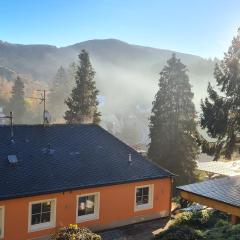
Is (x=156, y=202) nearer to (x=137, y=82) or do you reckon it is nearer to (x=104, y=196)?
(x=104, y=196)

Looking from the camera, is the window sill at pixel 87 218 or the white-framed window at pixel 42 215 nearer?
the white-framed window at pixel 42 215

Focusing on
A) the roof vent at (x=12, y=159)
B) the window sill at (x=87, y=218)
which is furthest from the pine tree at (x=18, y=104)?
the window sill at (x=87, y=218)

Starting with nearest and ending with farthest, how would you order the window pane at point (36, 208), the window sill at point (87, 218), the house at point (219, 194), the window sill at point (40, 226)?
1. the house at point (219, 194)
2. the window sill at point (40, 226)
3. the window pane at point (36, 208)
4. the window sill at point (87, 218)

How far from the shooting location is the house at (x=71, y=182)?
16.1m

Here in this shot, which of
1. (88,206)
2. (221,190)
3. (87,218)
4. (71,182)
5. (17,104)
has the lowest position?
(87,218)

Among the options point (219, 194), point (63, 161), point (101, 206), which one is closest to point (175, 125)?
point (101, 206)

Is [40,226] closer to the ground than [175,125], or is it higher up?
closer to the ground

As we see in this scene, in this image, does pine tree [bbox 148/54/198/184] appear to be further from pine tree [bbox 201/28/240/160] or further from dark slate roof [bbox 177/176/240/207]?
dark slate roof [bbox 177/176/240/207]

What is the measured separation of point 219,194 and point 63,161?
319 inches

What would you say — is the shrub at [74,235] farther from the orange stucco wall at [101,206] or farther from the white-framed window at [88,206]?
the white-framed window at [88,206]

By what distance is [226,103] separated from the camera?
2670 cm

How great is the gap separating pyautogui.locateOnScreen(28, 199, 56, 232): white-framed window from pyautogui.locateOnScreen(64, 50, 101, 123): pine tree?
26.4 m

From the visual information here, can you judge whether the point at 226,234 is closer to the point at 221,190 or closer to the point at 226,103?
the point at 221,190

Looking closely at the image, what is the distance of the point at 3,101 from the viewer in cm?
9575
